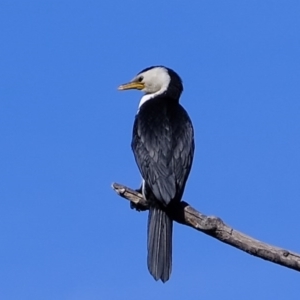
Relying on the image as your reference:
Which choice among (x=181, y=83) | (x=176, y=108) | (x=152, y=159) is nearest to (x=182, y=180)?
(x=152, y=159)

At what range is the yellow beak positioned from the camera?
9193mm

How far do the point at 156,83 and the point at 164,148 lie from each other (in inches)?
50.3

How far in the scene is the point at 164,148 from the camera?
7.89 meters

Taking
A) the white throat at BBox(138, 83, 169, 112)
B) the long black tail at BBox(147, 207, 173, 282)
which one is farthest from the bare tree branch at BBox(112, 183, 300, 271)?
the white throat at BBox(138, 83, 169, 112)

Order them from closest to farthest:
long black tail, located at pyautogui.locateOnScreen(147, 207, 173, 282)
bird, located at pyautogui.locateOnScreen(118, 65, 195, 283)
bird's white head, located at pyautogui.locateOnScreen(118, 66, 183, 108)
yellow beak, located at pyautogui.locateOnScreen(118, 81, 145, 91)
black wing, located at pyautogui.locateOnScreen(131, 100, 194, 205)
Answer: long black tail, located at pyautogui.locateOnScreen(147, 207, 173, 282) < bird, located at pyautogui.locateOnScreen(118, 65, 195, 283) < black wing, located at pyautogui.locateOnScreen(131, 100, 194, 205) < bird's white head, located at pyautogui.locateOnScreen(118, 66, 183, 108) < yellow beak, located at pyautogui.locateOnScreen(118, 81, 145, 91)

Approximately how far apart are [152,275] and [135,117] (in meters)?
1.66

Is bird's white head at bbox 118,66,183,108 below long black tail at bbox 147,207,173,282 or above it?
above

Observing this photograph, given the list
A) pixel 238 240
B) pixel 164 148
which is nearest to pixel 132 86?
pixel 164 148

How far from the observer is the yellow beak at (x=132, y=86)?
30.2 feet

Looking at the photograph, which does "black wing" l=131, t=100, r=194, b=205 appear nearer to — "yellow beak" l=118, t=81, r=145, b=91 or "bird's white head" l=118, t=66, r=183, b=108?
"bird's white head" l=118, t=66, r=183, b=108

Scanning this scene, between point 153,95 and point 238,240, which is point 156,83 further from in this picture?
point 238,240

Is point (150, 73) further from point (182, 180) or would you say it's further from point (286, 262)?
point (286, 262)

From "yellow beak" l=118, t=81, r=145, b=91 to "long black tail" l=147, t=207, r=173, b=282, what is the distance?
72.7 inches

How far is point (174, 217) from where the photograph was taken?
7.38m
